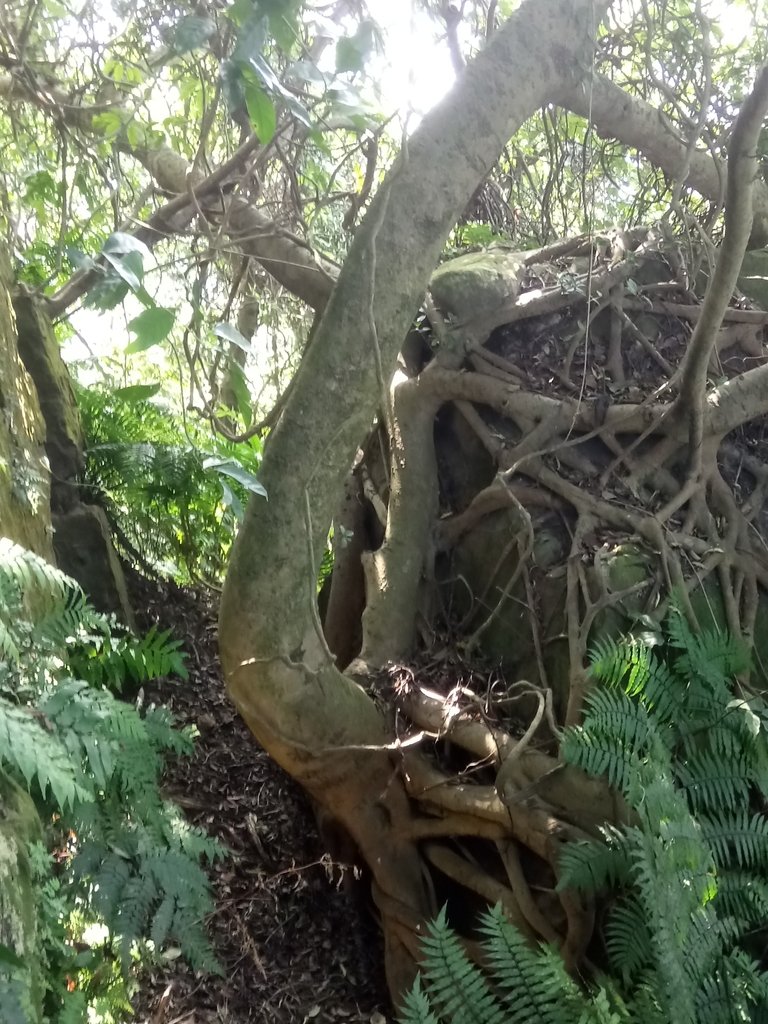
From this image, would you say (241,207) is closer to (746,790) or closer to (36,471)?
(36,471)

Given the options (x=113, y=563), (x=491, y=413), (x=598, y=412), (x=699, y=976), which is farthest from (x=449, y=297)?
(x=699, y=976)

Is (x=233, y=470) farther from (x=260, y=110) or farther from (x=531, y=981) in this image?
(x=531, y=981)

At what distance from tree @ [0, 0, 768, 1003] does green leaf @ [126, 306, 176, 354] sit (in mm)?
67

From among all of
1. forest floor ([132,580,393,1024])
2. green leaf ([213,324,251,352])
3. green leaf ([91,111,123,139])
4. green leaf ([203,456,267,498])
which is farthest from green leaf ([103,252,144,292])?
forest floor ([132,580,393,1024])

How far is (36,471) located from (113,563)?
1.04m

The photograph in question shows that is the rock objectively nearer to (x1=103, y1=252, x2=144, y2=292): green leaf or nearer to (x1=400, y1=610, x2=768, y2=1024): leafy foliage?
(x1=400, y1=610, x2=768, y2=1024): leafy foliage

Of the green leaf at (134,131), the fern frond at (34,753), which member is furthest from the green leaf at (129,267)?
the green leaf at (134,131)

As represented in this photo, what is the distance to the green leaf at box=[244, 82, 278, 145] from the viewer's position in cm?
196

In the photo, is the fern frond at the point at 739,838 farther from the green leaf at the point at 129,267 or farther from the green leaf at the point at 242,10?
the green leaf at the point at 242,10

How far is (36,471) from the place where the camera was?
340 cm

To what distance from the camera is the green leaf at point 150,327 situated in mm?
2023

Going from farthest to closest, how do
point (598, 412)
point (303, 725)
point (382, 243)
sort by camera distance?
1. point (598, 412)
2. point (303, 725)
3. point (382, 243)

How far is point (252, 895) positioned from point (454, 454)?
8.03ft

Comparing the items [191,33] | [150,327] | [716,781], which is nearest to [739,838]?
[716,781]
